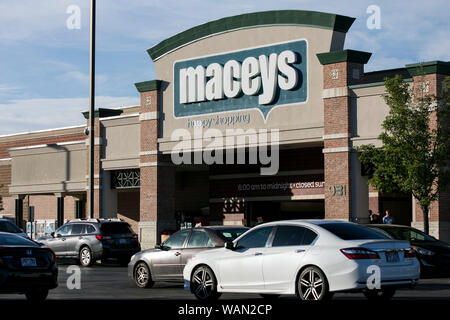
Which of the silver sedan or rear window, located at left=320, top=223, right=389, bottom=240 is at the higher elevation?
rear window, located at left=320, top=223, right=389, bottom=240

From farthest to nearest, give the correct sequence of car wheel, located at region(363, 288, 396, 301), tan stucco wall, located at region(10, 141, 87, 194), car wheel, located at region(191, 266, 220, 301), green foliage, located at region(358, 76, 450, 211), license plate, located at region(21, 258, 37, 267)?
tan stucco wall, located at region(10, 141, 87, 194)
green foliage, located at region(358, 76, 450, 211)
car wheel, located at region(191, 266, 220, 301)
license plate, located at region(21, 258, 37, 267)
car wheel, located at region(363, 288, 396, 301)

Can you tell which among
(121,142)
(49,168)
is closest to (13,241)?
(121,142)

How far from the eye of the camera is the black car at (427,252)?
2142cm

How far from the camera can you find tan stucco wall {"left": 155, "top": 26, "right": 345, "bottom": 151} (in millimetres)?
32219

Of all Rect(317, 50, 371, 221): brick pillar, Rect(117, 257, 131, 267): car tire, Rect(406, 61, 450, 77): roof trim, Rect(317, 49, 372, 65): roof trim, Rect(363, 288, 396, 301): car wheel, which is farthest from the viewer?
Rect(317, 50, 371, 221): brick pillar

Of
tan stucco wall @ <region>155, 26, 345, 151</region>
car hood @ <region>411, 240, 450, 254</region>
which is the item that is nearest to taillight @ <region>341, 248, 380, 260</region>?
car hood @ <region>411, 240, 450, 254</region>

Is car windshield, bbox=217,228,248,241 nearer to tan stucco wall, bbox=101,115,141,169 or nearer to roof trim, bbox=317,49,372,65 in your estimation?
roof trim, bbox=317,49,372,65

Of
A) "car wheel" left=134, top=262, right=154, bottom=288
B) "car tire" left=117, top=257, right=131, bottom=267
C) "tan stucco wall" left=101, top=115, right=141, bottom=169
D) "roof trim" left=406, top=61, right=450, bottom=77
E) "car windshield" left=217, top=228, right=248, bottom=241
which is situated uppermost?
"roof trim" left=406, top=61, right=450, bottom=77

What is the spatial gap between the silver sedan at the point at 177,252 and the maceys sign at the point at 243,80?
14.7 metres

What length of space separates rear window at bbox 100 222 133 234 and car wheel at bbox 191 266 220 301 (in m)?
13.1

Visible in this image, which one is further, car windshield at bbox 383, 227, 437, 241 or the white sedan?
car windshield at bbox 383, 227, 437, 241

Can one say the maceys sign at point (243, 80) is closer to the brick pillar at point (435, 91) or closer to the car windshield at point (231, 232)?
the brick pillar at point (435, 91)

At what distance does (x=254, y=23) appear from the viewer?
34.6 meters

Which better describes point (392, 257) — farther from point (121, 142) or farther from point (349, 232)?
point (121, 142)
